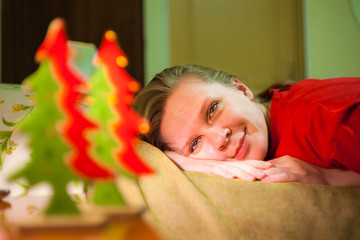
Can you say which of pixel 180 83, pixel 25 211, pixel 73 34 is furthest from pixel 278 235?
pixel 73 34

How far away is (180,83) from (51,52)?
0.72 metres

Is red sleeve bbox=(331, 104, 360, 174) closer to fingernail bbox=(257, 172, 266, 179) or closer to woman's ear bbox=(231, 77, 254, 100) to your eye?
fingernail bbox=(257, 172, 266, 179)

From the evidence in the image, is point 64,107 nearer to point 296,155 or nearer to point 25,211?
point 25,211

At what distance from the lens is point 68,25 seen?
224 centimetres

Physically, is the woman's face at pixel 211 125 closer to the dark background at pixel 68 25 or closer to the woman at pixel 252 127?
the woman at pixel 252 127

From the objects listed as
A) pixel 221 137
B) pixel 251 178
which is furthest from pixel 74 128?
pixel 221 137

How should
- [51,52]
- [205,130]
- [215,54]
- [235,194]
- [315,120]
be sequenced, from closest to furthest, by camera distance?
[51,52], [235,194], [315,120], [205,130], [215,54]

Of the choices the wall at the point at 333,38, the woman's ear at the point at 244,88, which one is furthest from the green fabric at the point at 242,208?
the wall at the point at 333,38

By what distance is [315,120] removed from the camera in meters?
0.76

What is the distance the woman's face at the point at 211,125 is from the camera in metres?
0.90

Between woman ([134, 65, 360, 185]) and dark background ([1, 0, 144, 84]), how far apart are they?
138 centimetres

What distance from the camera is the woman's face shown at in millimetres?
903

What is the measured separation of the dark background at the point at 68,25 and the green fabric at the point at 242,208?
1779 mm

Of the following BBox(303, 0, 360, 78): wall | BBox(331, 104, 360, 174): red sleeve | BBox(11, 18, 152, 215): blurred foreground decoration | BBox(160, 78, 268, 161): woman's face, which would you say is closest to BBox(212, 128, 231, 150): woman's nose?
BBox(160, 78, 268, 161): woman's face
